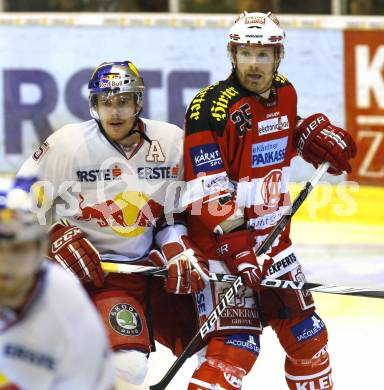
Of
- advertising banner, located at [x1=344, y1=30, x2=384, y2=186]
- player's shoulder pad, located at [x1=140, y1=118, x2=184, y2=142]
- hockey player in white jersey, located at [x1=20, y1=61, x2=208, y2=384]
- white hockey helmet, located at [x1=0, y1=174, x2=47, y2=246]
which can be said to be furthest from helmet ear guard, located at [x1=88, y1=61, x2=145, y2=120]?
advertising banner, located at [x1=344, y1=30, x2=384, y2=186]

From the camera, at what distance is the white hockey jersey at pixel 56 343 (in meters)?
2.59

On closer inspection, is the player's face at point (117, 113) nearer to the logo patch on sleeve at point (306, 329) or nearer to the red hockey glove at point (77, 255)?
the red hockey glove at point (77, 255)

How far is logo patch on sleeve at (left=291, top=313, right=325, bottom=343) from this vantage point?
4.38 m

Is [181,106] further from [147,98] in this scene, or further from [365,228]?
[365,228]

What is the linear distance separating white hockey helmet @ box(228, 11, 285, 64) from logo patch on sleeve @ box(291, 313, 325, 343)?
88 centimetres

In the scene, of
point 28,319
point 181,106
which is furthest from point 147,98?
point 28,319

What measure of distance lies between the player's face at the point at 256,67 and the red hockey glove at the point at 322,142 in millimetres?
276

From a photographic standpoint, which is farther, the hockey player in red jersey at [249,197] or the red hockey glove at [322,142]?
the red hockey glove at [322,142]

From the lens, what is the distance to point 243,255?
13.9 feet

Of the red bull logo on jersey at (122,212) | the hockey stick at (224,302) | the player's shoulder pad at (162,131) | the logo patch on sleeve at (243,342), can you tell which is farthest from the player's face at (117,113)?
the logo patch on sleeve at (243,342)

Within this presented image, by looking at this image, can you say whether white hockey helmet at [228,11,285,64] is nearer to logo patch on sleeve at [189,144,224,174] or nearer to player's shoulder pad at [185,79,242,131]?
player's shoulder pad at [185,79,242,131]

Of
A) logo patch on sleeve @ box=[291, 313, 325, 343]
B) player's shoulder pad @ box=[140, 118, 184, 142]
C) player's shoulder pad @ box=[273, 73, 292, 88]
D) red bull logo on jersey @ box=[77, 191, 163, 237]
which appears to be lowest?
logo patch on sleeve @ box=[291, 313, 325, 343]

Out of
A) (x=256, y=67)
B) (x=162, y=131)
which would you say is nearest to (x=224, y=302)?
(x=162, y=131)

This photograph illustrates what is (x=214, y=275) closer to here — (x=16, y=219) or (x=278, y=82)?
(x=278, y=82)
